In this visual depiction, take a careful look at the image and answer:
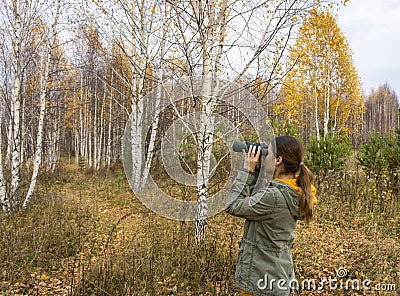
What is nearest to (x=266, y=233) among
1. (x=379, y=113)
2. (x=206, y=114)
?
(x=206, y=114)

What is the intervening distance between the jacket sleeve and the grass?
63.5 inches

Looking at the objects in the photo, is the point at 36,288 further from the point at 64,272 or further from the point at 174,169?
the point at 174,169

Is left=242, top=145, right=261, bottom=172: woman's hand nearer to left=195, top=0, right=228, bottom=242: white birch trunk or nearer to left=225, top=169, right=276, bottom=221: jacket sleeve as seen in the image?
left=225, top=169, right=276, bottom=221: jacket sleeve

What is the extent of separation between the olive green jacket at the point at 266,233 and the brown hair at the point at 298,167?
1.8 inches

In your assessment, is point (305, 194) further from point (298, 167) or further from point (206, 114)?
point (206, 114)

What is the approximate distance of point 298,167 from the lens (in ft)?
6.34

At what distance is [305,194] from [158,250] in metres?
2.65

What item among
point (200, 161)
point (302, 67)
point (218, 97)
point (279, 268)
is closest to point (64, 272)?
point (200, 161)

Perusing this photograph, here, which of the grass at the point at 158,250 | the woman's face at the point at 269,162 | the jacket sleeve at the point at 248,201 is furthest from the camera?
the grass at the point at 158,250

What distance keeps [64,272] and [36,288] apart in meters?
0.49

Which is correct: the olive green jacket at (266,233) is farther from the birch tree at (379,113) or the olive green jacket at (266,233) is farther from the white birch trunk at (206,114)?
the birch tree at (379,113)

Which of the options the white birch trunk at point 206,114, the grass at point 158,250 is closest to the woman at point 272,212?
the grass at point 158,250

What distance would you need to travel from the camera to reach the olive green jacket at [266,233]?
6.02 ft

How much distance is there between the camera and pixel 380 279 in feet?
12.3
